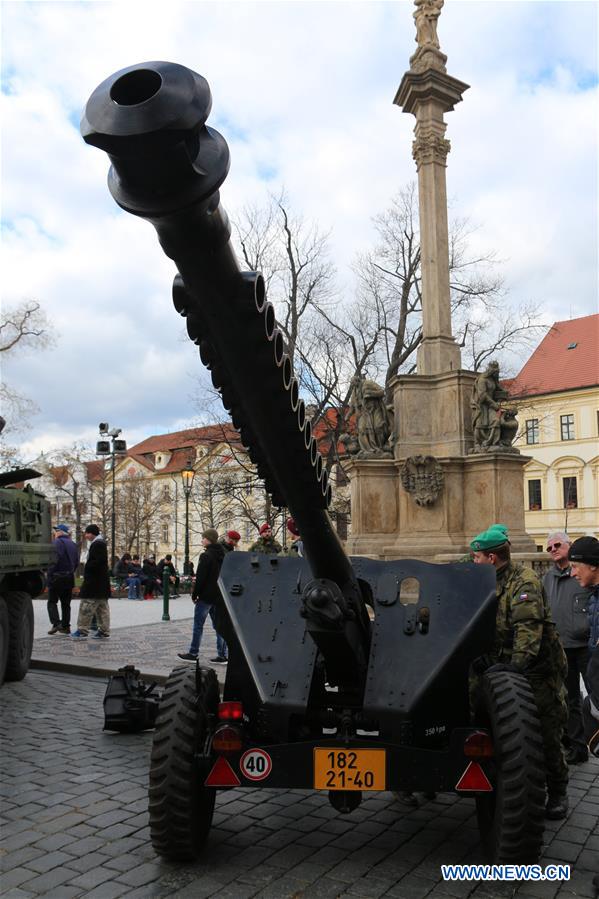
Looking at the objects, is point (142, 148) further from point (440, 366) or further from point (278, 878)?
point (440, 366)

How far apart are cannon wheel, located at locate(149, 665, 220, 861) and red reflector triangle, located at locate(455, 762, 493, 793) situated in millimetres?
1215

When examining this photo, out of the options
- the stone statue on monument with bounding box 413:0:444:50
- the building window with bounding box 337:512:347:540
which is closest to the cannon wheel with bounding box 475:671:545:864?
the stone statue on monument with bounding box 413:0:444:50

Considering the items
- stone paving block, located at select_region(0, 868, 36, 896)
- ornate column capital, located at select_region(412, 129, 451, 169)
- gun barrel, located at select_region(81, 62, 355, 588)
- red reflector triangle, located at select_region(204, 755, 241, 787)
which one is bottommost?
stone paving block, located at select_region(0, 868, 36, 896)

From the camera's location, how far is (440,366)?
13664 mm

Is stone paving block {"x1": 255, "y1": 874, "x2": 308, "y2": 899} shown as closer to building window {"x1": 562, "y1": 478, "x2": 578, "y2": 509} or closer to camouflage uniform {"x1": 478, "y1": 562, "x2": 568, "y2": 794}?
camouflage uniform {"x1": 478, "y1": 562, "x2": 568, "y2": 794}

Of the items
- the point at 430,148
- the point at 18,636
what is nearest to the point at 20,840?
the point at 18,636

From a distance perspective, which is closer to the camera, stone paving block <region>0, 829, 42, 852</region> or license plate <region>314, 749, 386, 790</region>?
license plate <region>314, 749, 386, 790</region>

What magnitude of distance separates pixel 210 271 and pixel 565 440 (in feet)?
171

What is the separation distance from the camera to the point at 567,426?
2036 inches

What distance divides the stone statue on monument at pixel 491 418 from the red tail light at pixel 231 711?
912 centimetres

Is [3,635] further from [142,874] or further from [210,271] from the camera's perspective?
[210,271]

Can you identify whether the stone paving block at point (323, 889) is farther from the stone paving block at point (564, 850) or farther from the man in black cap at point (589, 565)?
the man in black cap at point (589, 565)

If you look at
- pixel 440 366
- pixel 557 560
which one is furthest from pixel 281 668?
pixel 440 366

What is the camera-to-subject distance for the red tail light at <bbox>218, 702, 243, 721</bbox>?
402 centimetres
